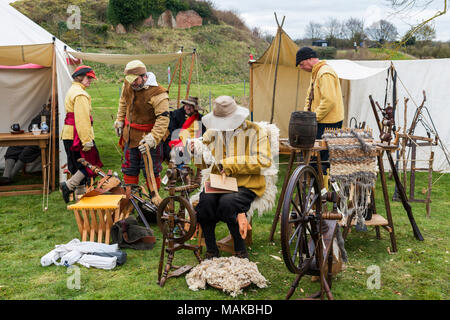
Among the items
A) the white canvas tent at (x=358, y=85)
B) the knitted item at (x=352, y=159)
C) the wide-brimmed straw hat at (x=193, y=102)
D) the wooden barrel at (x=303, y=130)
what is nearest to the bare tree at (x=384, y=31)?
the white canvas tent at (x=358, y=85)

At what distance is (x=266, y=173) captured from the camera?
3203 millimetres

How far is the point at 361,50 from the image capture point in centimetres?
1628

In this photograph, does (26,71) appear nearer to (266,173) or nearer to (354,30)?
(266,173)

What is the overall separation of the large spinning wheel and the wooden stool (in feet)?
5.87

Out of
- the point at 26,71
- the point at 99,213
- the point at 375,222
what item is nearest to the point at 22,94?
the point at 26,71

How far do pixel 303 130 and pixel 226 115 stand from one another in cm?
78

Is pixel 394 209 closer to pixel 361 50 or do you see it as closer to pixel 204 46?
pixel 361 50

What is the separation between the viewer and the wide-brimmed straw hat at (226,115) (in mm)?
3129

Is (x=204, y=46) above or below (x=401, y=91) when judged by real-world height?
above

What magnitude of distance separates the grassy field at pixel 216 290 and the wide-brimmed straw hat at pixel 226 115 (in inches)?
45.8

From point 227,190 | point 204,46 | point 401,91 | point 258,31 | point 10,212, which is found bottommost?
point 10,212

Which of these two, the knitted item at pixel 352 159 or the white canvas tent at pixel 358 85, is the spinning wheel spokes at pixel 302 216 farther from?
the white canvas tent at pixel 358 85

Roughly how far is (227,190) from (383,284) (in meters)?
1.35
